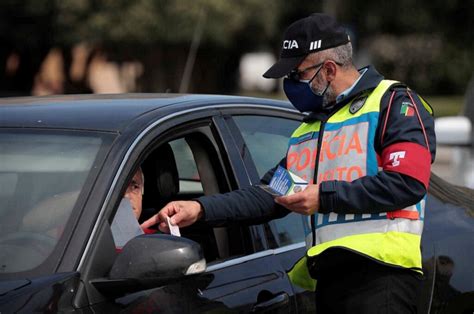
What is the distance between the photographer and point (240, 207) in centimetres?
363

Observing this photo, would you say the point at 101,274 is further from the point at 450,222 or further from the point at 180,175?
the point at 450,222

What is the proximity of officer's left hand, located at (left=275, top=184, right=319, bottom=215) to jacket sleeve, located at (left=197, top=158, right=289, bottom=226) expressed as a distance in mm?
360

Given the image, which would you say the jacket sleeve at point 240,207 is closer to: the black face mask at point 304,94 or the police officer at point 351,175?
the police officer at point 351,175

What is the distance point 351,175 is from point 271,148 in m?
0.91

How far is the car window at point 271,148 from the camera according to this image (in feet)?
13.0

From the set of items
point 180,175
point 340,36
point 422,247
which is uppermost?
point 340,36

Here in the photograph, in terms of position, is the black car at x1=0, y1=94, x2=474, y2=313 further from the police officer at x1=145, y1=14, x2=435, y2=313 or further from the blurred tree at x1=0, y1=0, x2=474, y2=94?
the blurred tree at x1=0, y1=0, x2=474, y2=94

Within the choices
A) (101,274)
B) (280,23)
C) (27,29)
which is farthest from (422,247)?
(280,23)

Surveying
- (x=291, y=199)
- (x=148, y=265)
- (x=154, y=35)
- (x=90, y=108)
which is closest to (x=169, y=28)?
(x=154, y=35)

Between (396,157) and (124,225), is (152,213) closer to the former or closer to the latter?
(124,225)

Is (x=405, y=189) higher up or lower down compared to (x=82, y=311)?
higher up

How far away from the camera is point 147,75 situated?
2569 centimetres

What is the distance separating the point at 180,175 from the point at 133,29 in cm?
2156

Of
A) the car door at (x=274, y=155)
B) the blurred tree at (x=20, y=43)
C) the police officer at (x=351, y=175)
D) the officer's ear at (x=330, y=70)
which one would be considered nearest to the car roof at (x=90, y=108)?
the car door at (x=274, y=155)
